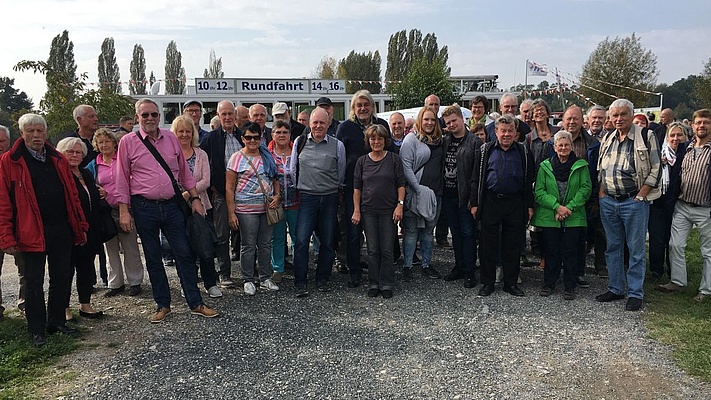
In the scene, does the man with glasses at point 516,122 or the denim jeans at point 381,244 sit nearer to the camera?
the denim jeans at point 381,244

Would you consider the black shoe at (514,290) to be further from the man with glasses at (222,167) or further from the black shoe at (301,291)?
the man with glasses at (222,167)

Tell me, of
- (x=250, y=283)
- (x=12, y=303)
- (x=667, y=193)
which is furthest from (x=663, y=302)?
(x=12, y=303)

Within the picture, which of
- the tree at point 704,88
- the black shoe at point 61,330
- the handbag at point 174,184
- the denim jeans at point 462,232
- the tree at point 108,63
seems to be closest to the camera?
the black shoe at point 61,330

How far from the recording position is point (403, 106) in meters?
23.8

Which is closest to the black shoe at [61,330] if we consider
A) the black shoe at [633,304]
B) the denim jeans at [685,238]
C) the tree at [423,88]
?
the black shoe at [633,304]

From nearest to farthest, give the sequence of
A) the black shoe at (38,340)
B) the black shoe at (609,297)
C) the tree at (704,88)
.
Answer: the black shoe at (38,340)
the black shoe at (609,297)
the tree at (704,88)

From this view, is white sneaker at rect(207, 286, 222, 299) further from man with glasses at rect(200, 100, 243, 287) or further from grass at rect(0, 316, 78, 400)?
grass at rect(0, 316, 78, 400)

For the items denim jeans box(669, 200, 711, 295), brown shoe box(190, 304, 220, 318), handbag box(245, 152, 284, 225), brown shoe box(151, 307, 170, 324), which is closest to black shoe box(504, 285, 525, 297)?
denim jeans box(669, 200, 711, 295)

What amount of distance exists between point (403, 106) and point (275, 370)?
828 inches

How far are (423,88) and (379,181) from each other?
63.4 feet

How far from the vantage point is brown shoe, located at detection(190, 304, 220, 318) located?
194 inches

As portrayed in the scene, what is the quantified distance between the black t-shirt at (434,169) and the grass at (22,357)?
12.9 feet

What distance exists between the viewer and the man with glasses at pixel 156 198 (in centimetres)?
460

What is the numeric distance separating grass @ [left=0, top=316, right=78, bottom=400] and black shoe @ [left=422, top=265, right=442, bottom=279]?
3836 mm
